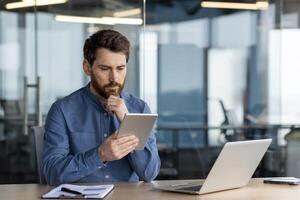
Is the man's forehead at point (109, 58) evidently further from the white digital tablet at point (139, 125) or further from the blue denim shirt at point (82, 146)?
the white digital tablet at point (139, 125)

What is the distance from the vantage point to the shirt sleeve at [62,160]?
9.16 ft

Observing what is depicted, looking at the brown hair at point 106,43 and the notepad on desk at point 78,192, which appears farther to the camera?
the brown hair at point 106,43

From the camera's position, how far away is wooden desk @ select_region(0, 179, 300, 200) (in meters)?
2.60

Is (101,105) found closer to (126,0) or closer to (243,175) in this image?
(243,175)

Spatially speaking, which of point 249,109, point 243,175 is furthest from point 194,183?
point 249,109

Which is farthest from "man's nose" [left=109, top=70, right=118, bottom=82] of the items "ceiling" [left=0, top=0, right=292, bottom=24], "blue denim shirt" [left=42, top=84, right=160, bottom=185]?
"ceiling" [left=0, top=0, right=292, bottom=24]

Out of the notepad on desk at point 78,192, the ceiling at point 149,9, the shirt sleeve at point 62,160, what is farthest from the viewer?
the ceiling at point 149,9

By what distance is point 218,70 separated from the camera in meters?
6.83

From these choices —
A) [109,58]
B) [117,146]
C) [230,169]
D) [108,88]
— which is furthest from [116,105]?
[230,169]

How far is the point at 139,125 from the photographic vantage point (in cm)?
270

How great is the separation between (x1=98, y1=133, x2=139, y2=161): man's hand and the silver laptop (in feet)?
0.73

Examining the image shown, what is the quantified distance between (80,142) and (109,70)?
334 millimetres

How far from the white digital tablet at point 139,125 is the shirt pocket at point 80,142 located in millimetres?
269

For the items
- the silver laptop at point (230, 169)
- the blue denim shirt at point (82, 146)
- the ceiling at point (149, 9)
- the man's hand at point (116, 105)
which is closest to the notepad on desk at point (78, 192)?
the blue denim shirt at point (82, 146)
